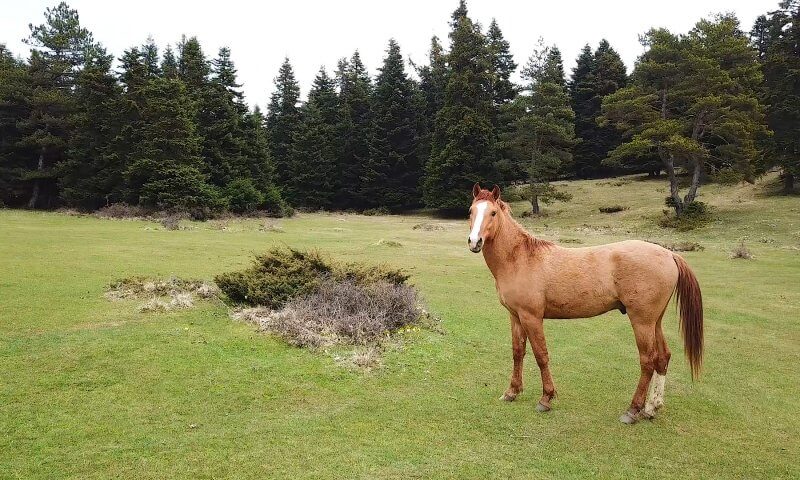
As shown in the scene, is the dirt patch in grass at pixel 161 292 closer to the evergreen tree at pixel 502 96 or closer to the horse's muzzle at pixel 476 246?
the horse's muzzle at pixel 476 246

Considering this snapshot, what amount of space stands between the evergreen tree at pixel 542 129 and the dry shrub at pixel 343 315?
112 feet

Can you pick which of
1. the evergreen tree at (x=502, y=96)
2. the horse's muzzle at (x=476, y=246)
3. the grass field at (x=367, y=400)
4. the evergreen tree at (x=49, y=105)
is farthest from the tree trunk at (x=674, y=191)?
the evergreen tree at (x=49, y=105)

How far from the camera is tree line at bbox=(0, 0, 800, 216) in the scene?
33.2 meters

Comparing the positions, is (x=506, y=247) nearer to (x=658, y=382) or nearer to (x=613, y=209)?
(x=658, y=382)

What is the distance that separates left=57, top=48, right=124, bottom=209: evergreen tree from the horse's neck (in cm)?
3680

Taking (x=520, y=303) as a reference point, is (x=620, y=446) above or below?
below

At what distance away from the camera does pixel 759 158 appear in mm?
35031

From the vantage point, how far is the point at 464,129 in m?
43.7

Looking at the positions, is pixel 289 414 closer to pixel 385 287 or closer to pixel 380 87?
pixel 385 287

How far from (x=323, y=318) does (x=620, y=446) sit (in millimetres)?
5242

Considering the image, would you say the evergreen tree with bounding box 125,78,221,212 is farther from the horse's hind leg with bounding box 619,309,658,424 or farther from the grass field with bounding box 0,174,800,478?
the horse's hind leg with bounding box 619,309,658,424

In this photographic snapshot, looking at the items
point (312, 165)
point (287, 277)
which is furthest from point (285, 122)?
point (287, 277)

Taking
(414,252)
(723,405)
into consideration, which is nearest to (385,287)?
(723,405)

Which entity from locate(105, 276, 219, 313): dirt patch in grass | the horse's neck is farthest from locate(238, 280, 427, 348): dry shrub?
the horse's neck
